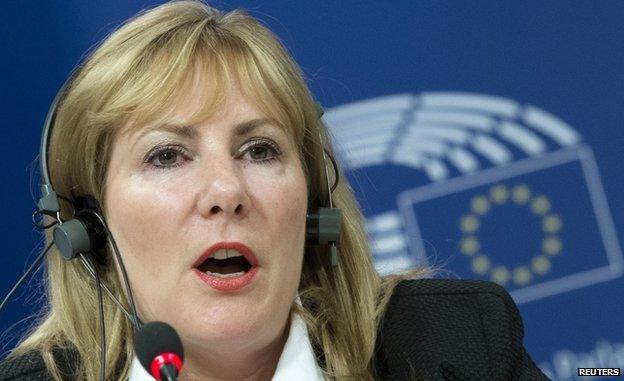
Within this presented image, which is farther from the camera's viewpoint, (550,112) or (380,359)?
(550,112)

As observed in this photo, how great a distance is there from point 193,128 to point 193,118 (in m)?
0.02

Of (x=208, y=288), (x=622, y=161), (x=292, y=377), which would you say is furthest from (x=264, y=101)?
(x=622, y=161)

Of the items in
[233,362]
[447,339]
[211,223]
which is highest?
[211,223]

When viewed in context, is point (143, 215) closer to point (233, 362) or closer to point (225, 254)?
point (225, 254)

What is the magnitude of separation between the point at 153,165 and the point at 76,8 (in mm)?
771

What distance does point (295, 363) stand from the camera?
5.90 feet

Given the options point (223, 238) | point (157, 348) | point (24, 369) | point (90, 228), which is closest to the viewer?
point (157, 348)

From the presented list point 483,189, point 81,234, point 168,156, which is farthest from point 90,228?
point 483,189

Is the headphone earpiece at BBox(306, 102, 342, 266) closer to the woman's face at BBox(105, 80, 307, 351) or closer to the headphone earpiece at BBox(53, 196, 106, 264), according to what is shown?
the woman's face at BBox(105, 80, 307, 351)

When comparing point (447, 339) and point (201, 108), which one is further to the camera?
point (447, 339)

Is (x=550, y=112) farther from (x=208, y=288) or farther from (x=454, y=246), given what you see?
(x=208, y=288)

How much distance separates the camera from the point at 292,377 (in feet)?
5.87

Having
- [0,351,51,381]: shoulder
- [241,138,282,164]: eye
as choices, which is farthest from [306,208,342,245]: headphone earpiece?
[0,351,51,381]: shoulder

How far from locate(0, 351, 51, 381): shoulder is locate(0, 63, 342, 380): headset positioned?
128 millimetres
